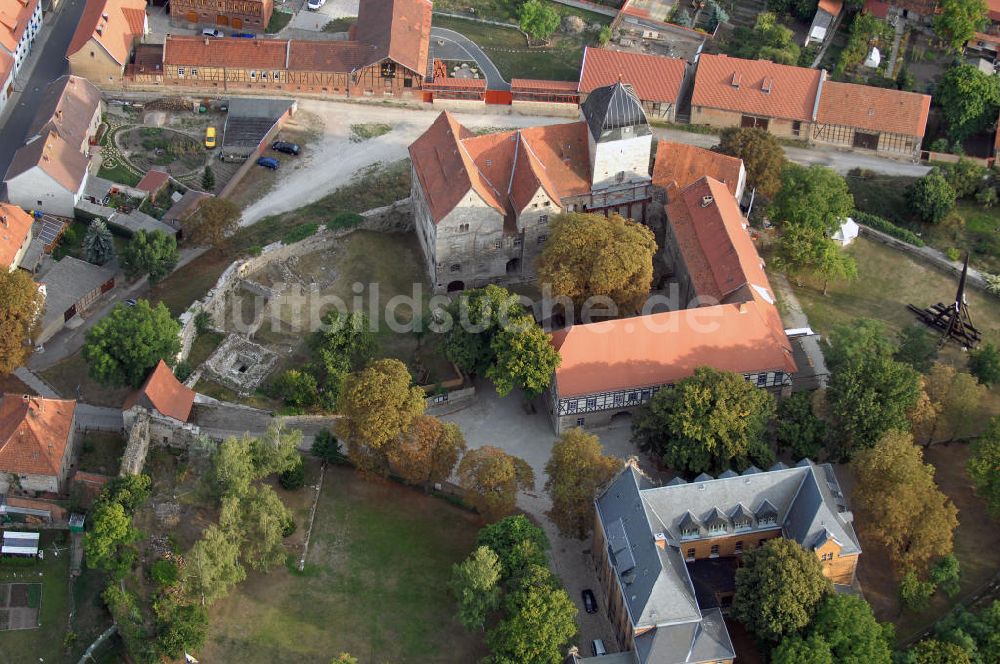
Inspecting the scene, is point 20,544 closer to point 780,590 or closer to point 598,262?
point 598,262

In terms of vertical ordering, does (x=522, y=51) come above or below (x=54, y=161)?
above

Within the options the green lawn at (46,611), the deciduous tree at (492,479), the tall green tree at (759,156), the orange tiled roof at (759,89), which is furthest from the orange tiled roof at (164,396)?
the orange tiled roof at (759,89)

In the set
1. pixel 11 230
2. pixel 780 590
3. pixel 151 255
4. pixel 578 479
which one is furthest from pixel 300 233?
pixel 780 590

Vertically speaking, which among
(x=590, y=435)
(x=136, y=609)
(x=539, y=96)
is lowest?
(x=136, y=609)

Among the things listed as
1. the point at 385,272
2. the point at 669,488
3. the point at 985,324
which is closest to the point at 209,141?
the point at 385,272

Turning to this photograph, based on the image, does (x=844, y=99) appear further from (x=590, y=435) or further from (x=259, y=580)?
(x=259, y=580)
